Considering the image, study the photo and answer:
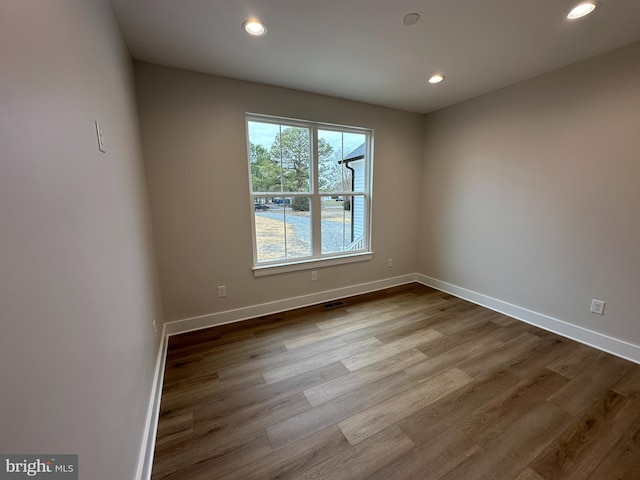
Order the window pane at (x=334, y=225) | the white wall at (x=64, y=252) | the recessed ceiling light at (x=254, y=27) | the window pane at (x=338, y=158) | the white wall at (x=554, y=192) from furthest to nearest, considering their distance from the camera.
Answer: the window pane at (x=334, y=225), the window pane at (x=338, y=158), the white wall at (x=554, y=192), the recessed ceiling light at (x=254, y=27), the white wall at (x=64, y=252)

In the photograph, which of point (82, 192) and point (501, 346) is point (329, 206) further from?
point (82, 192)

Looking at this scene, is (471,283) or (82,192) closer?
(82,192)

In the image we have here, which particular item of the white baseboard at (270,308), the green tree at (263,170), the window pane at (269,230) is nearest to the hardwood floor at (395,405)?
the white baseboard at (270,308)

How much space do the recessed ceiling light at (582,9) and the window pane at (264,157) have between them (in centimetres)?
242

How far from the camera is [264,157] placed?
9.30ft

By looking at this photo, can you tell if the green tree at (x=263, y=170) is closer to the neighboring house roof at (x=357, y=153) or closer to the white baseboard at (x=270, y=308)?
the neighboring house roof at (x=357, y=153)

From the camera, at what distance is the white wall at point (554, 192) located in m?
2.11

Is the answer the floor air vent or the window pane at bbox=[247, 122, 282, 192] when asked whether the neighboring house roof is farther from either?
the floor air vent

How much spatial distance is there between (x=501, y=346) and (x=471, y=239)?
4.52 ft

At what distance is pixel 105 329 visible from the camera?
38.5 inches

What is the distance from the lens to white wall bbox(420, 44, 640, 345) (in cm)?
211

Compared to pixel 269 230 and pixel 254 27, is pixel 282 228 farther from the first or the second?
pixel 254 27

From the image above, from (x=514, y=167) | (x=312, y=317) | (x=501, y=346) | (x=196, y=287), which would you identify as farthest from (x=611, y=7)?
(x=196, y=287)

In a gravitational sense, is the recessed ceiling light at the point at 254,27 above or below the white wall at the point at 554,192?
above
